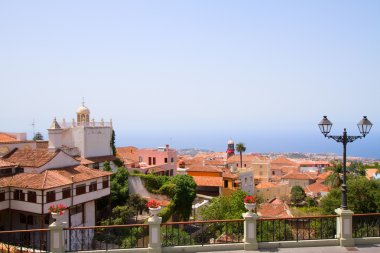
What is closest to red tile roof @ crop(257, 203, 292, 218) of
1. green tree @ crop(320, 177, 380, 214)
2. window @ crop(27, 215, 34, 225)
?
green tree @ crop(320, 177, 380, 214)

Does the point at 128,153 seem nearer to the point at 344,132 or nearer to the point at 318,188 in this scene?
the point at 318,188

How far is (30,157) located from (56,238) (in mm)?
20071

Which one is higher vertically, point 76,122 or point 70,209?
point 76,122

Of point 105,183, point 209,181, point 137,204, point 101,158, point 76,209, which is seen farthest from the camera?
point 209,181

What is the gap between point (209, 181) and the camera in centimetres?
4909

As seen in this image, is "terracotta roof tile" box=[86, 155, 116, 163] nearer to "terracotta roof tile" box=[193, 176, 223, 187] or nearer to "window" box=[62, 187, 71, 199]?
"window" box=[62, 187, 71, 199]

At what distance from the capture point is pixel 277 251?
38.3 ft

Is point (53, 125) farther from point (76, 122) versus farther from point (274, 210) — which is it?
point (274, 210)

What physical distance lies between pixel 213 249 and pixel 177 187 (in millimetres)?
22502

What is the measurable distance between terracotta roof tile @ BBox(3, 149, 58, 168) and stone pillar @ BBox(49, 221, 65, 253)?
707 inches

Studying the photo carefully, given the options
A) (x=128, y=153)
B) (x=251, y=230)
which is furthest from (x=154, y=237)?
(x=128, y=153)

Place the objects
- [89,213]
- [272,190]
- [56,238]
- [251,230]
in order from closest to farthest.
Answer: [56,238] < [251,230] < [89,213] < [272,190]

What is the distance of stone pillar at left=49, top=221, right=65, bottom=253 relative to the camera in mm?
10988

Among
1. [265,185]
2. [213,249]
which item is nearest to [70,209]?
[213,249]
